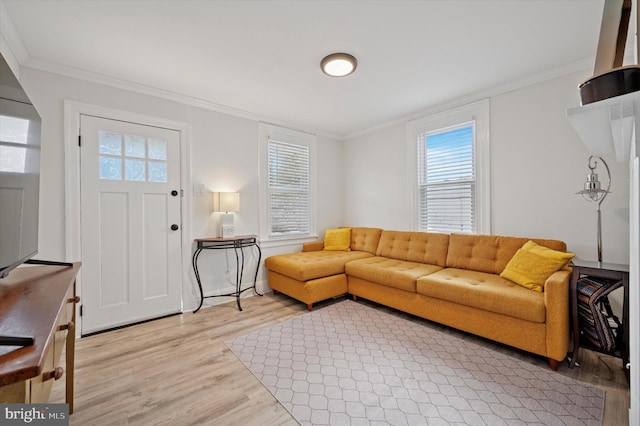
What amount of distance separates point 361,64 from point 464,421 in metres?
Answer: 2.73

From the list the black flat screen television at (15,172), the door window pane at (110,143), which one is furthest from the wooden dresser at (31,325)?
the door window pane at (110,143)

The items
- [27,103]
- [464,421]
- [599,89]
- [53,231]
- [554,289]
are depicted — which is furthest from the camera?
[53,231]

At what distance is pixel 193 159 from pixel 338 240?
7.66 feet

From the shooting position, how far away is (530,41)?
7.30 ft

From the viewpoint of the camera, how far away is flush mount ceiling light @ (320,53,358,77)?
7.77 ft

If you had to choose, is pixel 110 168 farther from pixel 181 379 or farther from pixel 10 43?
pixel 181 379

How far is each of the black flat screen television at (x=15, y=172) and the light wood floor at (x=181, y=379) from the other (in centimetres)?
107

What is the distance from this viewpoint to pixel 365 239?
4.23m

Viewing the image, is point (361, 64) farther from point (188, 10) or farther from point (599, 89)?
point (599, 89)

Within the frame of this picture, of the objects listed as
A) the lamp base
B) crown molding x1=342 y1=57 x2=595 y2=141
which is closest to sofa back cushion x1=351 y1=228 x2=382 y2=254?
crown molding x1=342 y1=57 x2=595 y2=141

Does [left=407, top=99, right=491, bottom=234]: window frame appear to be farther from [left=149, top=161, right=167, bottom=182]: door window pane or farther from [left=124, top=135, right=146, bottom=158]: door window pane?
[left=124, top=135, right=146, bottom=158]: door window pane

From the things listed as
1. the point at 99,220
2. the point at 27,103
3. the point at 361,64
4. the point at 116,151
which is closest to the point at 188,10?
the point at 27,103

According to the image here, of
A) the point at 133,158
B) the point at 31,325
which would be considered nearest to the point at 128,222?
the point at 133,158

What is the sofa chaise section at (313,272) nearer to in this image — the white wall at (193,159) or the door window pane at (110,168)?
the white wall at (193,159)
